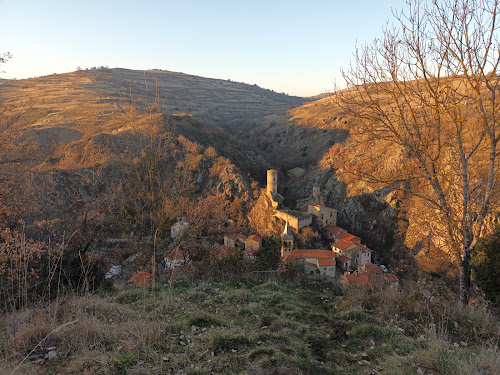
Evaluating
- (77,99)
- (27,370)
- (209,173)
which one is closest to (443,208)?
(27,370)

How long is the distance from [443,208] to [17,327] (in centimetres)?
773

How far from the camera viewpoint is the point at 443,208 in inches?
231

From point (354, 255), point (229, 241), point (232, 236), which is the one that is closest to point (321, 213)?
point (354, 255)

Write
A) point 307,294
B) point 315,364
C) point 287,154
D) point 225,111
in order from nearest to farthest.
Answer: point 315,364
point 307,294
point 287,154
point 225,111

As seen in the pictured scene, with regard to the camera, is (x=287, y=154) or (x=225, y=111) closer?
(x=287, y=154)

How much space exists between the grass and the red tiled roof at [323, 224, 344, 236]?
1104 inches

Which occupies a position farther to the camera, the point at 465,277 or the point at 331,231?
the point at 331,231

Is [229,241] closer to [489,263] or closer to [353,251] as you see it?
[353,251]

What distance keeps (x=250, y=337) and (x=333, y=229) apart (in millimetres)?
30912

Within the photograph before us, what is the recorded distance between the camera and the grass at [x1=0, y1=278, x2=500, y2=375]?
115 inches

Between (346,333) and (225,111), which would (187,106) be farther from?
(346,333)

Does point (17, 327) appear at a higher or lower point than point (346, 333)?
higher

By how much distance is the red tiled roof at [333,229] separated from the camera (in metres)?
32.2

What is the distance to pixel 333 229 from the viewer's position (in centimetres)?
3259
